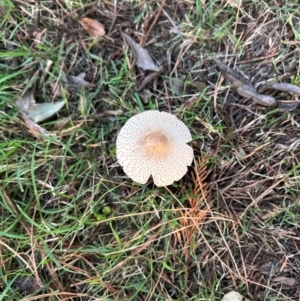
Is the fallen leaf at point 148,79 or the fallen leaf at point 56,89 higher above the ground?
the fallen leaf at point 148,79

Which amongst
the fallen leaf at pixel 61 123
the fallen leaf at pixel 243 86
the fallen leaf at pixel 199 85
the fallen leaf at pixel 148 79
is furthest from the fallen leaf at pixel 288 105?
the fallen leaf at pixel 61 123

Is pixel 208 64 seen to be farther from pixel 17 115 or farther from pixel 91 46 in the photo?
pixel 17 115

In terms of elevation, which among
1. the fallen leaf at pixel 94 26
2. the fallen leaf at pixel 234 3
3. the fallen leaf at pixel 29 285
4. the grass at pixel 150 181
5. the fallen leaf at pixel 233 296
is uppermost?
the fallen leaf at pixel 234 3

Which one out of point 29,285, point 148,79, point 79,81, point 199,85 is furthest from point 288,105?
point 29,285

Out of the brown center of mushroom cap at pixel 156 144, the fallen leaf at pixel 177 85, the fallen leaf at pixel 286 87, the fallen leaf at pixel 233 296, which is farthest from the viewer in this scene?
the fallen leaf at pixel 177 85

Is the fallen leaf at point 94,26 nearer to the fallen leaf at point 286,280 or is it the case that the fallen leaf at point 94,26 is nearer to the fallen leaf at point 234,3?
the fallen leaf at point 234,3

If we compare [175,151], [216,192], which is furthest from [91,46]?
[216,192]
